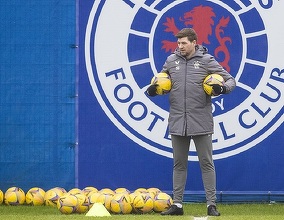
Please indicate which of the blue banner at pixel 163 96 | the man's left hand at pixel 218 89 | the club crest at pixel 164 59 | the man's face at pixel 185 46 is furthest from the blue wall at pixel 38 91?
the man's left hand at pixel 218 89

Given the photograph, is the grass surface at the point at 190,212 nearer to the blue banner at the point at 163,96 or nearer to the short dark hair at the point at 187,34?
the blue banner at the point at 163,96

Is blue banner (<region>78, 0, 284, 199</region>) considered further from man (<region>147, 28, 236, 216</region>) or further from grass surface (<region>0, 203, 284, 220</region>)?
man (<region>147, 28, 236, 216</region>)

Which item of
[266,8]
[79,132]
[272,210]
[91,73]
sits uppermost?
[266,8]

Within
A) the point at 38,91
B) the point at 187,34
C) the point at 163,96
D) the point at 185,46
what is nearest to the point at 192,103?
the point at 185,46

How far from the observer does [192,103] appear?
9523 millimetres

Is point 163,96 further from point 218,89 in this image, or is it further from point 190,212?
point 218,89

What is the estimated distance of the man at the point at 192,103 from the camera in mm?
9500

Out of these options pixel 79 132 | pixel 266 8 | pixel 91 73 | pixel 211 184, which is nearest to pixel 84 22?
pixel 91 73

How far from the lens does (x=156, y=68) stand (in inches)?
448

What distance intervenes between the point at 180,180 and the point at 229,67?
2.15 metres

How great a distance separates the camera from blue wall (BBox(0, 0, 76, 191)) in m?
11.3

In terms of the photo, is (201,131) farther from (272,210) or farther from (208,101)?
(272,210)

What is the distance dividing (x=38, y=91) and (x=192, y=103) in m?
2.56

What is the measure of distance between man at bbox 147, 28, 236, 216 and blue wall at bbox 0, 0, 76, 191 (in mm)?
2096
